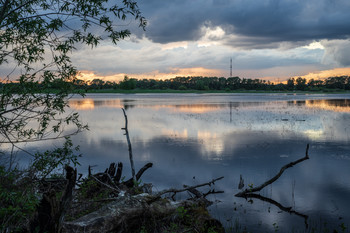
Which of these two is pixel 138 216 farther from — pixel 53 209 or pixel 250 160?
pixel 250 160

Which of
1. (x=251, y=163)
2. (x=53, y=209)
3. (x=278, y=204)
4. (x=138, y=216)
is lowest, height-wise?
(x=278, y=204)

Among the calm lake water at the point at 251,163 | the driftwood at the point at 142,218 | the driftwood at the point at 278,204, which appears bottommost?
the driftwood at the point at 278,204

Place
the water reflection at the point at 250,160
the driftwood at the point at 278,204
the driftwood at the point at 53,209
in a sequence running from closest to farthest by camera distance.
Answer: the driftwood at the point at 53,209 < the driftwood at the point at 278,204 < the water reflection at the point at 250,160

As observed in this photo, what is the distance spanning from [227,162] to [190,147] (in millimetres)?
5527

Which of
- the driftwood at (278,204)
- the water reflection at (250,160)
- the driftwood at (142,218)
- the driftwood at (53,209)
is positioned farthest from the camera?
the water reflection at (250,160)

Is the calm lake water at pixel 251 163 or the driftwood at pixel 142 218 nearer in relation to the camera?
the driftwood at pixel 142 218

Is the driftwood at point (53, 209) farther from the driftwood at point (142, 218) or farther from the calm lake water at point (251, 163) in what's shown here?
the calm lake water at point (251, 163)

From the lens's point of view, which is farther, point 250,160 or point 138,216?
point 250,160

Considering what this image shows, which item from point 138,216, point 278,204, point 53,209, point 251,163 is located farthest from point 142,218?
point 251,163

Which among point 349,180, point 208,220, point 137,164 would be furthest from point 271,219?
point 137,164

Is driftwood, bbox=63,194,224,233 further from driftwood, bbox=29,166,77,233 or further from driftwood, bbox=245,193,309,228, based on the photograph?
driftwood, bbox=245,193,309,228

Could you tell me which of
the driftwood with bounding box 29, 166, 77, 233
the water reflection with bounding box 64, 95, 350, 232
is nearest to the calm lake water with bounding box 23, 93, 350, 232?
the water reflection with bounding box 64, 95, 350, 232

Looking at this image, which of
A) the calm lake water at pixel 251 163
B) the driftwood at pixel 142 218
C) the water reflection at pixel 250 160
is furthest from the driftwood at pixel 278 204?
the driftwood at pixel 142 218

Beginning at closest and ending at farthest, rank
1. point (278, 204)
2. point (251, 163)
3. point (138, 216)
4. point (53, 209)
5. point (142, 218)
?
point (53, 209), point (138, 216), point (142, 218), point (278, 204), point (251, 163)
